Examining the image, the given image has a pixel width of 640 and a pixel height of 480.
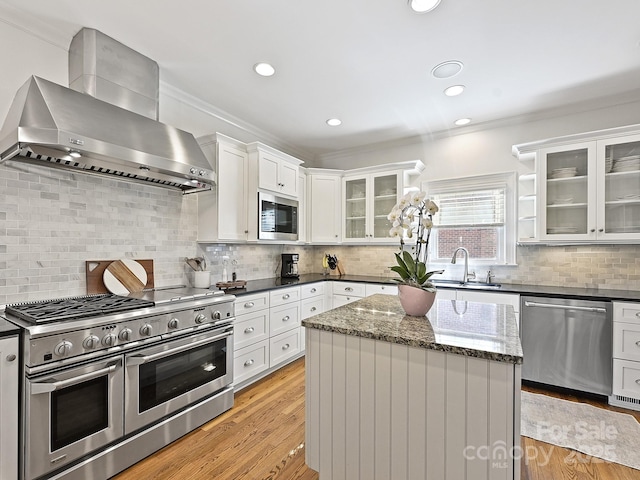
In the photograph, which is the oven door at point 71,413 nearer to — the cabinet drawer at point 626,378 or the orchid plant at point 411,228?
the orchid plant at point 411,228

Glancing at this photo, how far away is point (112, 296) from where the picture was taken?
226cm

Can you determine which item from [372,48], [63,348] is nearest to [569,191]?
[372,48]

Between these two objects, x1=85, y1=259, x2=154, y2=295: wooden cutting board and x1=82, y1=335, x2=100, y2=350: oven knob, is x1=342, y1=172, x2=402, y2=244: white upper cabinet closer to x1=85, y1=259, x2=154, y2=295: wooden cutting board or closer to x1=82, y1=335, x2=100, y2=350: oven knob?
x1=85, y1=259, x2=154, y2=295: wooden cutting board

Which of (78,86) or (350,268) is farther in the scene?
(350,268)

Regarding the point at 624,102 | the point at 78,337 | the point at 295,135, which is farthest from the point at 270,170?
the point at 624,102

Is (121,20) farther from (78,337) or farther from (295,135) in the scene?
(295,135)

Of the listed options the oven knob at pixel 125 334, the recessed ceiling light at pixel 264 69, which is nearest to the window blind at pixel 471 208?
the recessed ceiling light at pixel 264 69

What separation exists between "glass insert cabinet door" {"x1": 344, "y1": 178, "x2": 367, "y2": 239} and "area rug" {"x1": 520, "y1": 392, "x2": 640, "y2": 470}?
249cm

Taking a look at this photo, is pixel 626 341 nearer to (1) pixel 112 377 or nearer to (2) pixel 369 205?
(2) pixel 369 205

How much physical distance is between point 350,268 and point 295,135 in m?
1.99

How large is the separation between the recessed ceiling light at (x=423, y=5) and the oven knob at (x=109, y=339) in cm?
259

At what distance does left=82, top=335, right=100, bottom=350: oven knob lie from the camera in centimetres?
168

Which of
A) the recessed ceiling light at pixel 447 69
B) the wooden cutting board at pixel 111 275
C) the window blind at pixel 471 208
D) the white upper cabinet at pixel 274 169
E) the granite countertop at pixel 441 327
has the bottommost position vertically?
the granite countertop at pixel 441 327

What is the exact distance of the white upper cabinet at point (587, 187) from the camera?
2809mm
